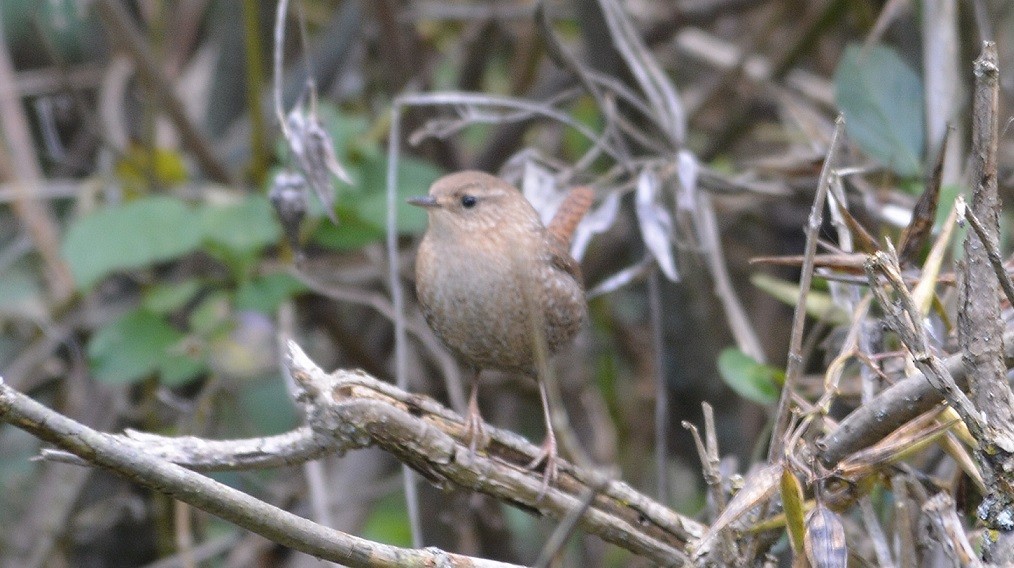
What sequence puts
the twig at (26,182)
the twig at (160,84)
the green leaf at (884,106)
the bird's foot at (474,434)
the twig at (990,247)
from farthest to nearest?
the twig at (26,182) < the twig at (160,84) < the green leaf at (884,106) < the bird's foot at (474,434) < the twig at (990,247)

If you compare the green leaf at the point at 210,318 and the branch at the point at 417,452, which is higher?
the green leaf at the point at 210,318

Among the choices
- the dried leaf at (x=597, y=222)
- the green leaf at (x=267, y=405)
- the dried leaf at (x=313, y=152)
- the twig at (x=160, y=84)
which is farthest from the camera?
the green leaf at (x=267, y=405)

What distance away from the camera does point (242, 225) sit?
3.00m

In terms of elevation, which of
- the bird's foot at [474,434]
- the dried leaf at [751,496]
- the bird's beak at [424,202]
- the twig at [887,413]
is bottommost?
the dried leaf at [751,496]

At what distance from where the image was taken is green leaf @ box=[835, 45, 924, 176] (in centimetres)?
271

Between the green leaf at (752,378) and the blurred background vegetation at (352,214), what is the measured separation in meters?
0.41

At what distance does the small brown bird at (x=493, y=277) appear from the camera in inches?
101

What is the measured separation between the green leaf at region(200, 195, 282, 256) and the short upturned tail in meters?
0.79

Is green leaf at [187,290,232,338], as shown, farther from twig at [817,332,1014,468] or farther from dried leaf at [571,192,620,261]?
twig at [817,332,1014,468]

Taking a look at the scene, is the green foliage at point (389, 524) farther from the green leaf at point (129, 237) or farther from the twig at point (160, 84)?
the twig at point (160, 84)

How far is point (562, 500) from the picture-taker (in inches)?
76.4

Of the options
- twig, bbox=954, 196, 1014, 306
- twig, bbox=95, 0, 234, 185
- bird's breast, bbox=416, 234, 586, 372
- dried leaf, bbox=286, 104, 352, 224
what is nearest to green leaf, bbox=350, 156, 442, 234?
bird's breast, bbox=416, 234, 586, 372

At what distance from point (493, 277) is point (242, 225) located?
0.82m

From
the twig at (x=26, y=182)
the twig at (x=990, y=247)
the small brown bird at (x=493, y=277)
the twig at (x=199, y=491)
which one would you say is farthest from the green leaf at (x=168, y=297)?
the twig at (x=990, y=247)
